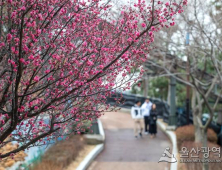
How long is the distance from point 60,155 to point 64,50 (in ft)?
19.5

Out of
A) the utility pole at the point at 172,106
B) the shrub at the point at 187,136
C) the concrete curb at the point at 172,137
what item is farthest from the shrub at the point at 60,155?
the utility pole at the point at 172,106

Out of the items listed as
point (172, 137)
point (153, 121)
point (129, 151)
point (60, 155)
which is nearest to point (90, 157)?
point (60, 155)

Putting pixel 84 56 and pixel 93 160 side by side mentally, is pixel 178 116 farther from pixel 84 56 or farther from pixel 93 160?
pixel 84 56

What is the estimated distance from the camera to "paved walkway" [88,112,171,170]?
938 cm

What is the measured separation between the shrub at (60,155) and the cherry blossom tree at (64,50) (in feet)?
12.8

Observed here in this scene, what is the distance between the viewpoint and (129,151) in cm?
1103

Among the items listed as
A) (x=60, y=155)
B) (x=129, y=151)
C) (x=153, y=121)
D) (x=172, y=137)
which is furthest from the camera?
(x=153, y=121)

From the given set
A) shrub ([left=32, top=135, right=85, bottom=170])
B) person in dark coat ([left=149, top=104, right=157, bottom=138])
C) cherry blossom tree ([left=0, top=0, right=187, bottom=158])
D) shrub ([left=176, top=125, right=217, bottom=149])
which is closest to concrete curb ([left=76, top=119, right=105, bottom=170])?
shrub ([left=32, top=135, right=85, bottom=170])

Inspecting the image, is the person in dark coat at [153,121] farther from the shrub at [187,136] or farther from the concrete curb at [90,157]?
the concrete curb at [90,157]

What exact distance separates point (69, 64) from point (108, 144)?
9362mm

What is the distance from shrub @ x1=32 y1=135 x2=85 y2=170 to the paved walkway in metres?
0.75

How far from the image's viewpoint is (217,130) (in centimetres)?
1249

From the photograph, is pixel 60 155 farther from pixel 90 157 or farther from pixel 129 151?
pixel 129 151

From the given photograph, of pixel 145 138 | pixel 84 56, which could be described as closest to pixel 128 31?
pixel 84 56
